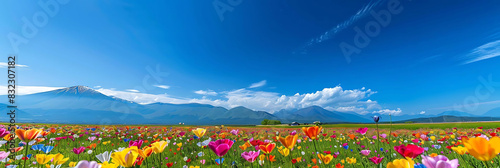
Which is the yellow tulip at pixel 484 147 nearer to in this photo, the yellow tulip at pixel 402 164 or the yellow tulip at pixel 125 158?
the yellow tulip at pixel 402 164

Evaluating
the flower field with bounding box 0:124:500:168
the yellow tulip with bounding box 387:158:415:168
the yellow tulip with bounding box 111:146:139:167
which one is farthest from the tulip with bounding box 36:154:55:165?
the yellow tulip with bounding box 387:158:415:168

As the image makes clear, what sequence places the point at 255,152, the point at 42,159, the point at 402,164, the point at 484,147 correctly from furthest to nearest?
the point at 255,152 < the point at 42,159 < the point at 484,147 < the point at 402,164

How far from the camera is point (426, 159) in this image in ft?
3.66

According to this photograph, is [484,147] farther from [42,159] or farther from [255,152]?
[42,159]

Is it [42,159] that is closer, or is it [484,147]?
[484,147]

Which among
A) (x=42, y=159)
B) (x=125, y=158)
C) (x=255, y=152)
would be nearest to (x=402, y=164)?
(x=255, y=152)

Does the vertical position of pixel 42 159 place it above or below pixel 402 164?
below

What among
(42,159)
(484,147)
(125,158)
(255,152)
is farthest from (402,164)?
(42,159)

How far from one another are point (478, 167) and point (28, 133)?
5.30m

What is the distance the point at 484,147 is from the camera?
1214mm

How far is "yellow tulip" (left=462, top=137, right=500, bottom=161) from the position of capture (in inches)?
47.1

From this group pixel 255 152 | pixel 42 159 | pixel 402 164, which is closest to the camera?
pixel 402 164

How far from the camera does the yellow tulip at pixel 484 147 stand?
3.92ft

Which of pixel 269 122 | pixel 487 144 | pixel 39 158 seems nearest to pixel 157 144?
pixel 39 158
